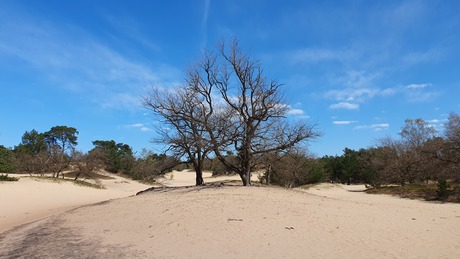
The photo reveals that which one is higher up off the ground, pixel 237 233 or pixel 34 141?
pixel 34 141

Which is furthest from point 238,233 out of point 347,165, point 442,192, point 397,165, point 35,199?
point 347,165

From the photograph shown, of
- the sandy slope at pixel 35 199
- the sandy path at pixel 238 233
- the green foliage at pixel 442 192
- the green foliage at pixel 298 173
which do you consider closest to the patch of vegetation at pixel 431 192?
the green foliage at pixel 442 192

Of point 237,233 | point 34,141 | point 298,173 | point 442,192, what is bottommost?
point 237,233

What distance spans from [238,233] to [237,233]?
3 cm

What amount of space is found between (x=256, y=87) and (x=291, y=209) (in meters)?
8.94

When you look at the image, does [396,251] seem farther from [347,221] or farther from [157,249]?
[157,249]

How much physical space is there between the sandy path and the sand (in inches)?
1.0

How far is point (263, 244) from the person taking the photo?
26.8 ft

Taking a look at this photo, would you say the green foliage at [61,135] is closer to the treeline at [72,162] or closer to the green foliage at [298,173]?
the treeline at [72,162]

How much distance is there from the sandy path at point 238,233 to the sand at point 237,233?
0.08 feet

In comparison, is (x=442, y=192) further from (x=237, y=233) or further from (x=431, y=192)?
(x=237, y=233)

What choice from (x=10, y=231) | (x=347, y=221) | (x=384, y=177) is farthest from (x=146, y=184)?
(x=347, y=221)

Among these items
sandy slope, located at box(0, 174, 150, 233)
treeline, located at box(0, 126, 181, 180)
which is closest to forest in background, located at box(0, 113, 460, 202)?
treeline, located at box(0, 126, 181, 180)

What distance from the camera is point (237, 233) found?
362 inches
